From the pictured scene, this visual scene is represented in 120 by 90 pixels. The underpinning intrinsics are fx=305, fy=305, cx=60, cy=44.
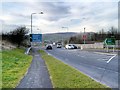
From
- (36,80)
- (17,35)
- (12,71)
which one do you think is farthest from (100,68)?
(17,35)

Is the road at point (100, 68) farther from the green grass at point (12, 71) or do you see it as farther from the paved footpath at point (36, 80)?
the green grass at point (12, 71)

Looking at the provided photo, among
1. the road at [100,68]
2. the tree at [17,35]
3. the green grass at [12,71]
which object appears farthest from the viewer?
the tree at [17,35]

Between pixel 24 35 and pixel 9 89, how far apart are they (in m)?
65.7

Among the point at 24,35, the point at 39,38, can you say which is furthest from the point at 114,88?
the point at 24,35

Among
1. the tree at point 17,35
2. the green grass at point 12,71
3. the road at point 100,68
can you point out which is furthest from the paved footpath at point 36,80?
the tree at point 17,35

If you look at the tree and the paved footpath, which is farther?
the tree

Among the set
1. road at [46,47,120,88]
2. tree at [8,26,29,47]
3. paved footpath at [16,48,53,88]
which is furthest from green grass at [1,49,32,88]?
tree at [8,26,29,47]

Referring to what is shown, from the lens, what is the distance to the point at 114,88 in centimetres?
1183

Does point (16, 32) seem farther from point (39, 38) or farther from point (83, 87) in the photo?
point (83, 87)

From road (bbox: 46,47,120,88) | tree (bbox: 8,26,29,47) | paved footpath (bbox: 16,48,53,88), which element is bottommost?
road (bbox: 46,47,120,88)

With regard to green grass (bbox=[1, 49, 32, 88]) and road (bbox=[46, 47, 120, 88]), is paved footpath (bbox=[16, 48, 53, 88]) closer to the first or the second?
green grass (bbox=[1, 49, 32, 88])

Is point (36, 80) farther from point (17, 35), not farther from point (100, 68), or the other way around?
point (17, 35)

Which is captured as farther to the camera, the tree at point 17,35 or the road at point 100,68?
the tree at point 17,35

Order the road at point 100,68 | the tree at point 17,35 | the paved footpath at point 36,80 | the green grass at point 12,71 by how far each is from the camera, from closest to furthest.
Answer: the paved footpath at point 36,80, the green grass at point 12,71, the road at point 100,68, the tree at point 17,35
